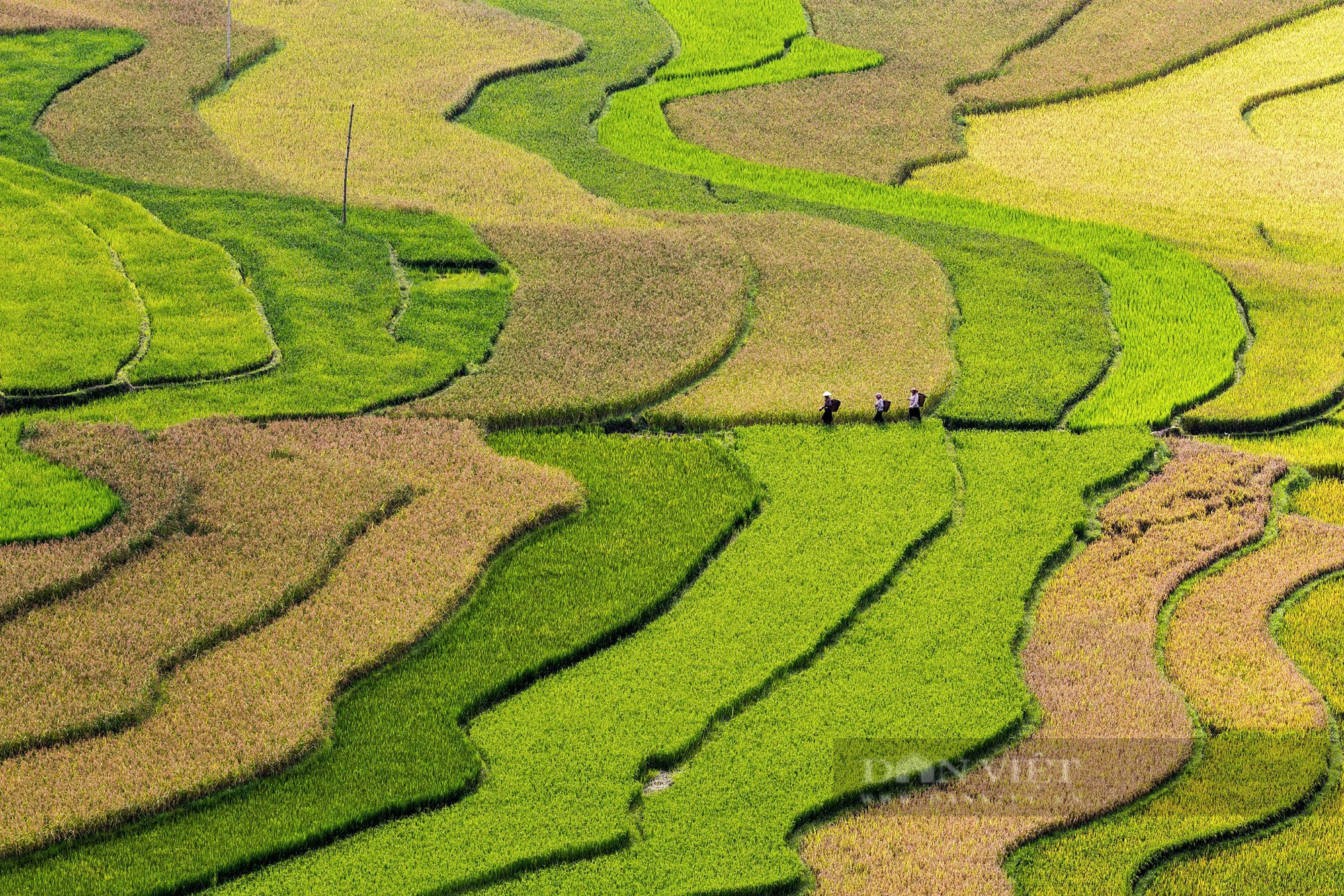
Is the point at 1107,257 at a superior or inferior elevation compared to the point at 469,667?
superior

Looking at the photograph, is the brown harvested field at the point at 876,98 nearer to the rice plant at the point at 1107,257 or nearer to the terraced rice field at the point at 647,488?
the terraced rice field at the point at 647,488

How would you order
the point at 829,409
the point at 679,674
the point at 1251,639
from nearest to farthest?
the point at 679,674, the point at 1251,639, the point at 829,409

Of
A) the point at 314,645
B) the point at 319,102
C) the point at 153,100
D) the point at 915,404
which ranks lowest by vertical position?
the point at 153,100

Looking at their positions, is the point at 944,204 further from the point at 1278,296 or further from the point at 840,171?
the point at 1278,296

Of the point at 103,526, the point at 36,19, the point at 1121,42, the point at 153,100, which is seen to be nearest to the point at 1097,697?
the point at 103,526

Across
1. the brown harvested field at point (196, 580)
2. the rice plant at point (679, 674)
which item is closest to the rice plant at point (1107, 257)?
the rice plant at point (679, 674)

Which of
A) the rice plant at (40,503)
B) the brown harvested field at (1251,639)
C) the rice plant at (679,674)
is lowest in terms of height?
the rice plant at (40,503)

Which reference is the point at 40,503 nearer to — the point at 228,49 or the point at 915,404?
the point at 915,404

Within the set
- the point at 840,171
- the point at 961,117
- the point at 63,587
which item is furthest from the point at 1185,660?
the point at 961,117
